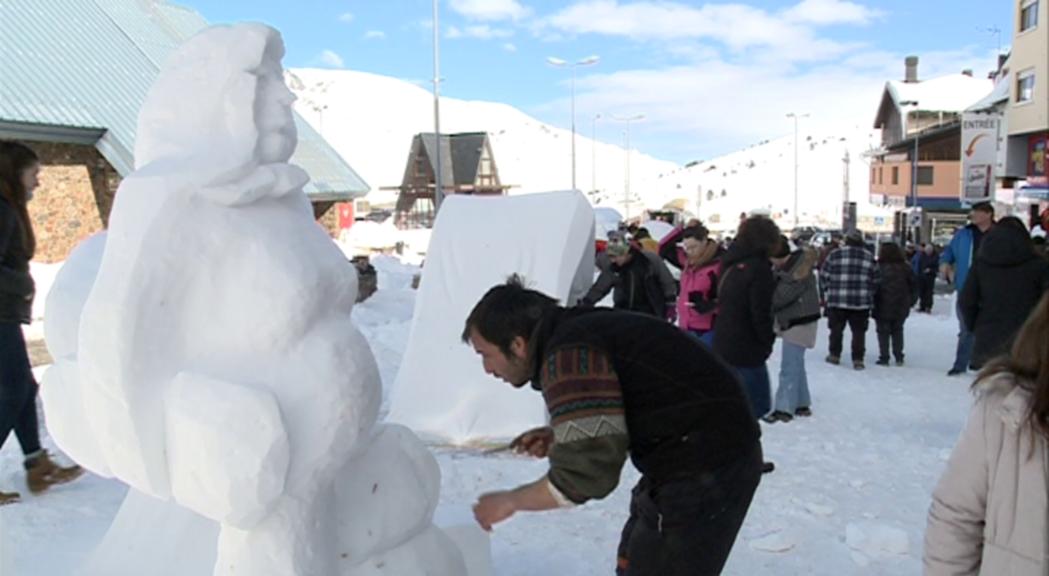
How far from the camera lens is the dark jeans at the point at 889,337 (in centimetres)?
895

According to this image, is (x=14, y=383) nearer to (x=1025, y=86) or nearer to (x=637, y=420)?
(x=637, y=420)

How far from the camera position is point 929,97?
37.2m

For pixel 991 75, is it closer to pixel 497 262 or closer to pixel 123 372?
pixel 497 262

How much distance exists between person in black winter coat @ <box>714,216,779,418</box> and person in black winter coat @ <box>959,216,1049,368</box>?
1778 millimetres

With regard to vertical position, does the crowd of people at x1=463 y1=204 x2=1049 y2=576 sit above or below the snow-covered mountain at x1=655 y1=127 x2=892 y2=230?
below

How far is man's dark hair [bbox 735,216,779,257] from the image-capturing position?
17.5 ft

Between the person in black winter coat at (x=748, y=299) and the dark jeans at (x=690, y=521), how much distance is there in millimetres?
3094

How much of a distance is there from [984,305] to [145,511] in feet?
18.7

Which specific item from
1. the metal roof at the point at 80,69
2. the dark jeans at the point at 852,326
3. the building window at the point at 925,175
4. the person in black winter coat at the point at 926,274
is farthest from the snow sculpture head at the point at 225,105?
the building window at the point at 925,175

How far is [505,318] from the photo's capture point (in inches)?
85.6

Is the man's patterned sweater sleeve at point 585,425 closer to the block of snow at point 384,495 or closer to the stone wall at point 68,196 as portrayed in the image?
the block of snow at point 384,495

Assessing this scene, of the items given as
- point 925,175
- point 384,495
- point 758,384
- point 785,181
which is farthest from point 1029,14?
point 785,181

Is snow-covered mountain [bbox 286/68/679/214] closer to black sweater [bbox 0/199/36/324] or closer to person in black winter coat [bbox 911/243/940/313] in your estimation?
person in black winter coat [bbox 911/243/940/313]

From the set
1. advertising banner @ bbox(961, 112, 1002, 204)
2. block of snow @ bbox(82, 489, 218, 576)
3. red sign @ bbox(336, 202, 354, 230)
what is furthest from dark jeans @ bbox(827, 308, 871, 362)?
red sign @ bbox(336, 202, 354, 230)
